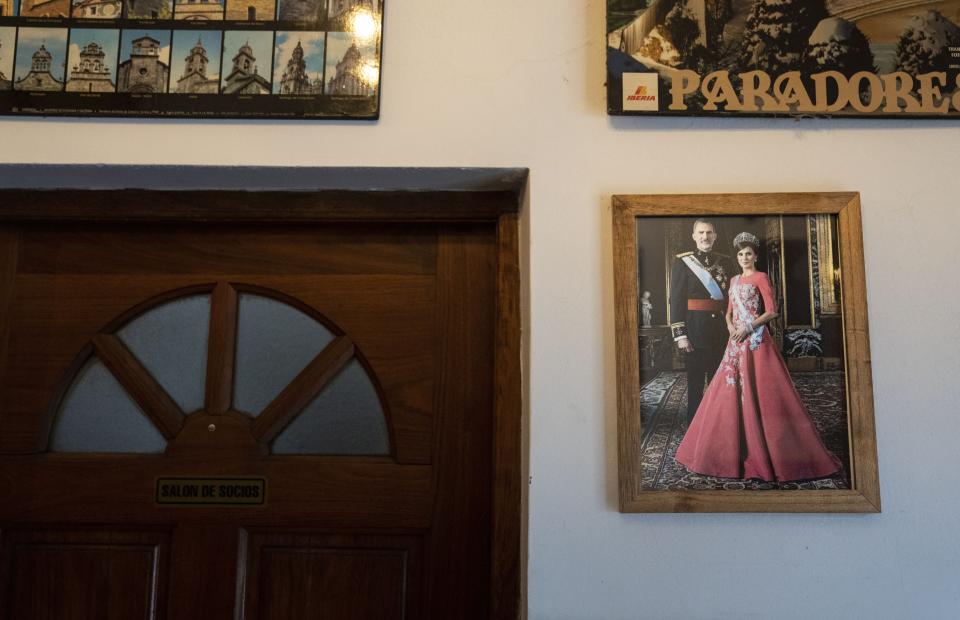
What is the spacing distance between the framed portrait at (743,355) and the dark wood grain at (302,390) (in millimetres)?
575

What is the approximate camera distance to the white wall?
1.10 m

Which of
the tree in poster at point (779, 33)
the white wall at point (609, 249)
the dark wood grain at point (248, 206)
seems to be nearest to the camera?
the white wall at point (609, 249)

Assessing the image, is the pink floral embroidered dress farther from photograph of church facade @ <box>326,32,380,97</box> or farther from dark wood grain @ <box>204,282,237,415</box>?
dark wood grain @ <box>204,282,237,415</box>

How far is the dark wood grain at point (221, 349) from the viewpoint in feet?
4.38

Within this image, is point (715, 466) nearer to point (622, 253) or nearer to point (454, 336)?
point (622, 253)

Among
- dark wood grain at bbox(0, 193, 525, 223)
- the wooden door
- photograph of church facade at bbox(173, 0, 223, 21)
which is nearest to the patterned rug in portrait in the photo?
the wooden door

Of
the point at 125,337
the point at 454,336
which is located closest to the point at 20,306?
the point at 125,337

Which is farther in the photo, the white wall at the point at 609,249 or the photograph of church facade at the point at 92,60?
the photograph of church facade at the point at 92,60

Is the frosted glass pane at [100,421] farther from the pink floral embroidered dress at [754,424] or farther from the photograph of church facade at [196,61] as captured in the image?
the pink floral embroidered dress at [754,424]

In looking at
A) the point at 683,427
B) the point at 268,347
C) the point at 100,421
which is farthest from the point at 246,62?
the point at 683,427

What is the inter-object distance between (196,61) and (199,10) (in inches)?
4.2

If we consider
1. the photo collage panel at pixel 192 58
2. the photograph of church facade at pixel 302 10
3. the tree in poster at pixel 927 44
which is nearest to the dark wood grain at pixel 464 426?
the photo collage panel at pixel 192 58

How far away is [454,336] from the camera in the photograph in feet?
4.40

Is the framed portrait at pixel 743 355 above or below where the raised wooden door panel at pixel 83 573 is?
above
